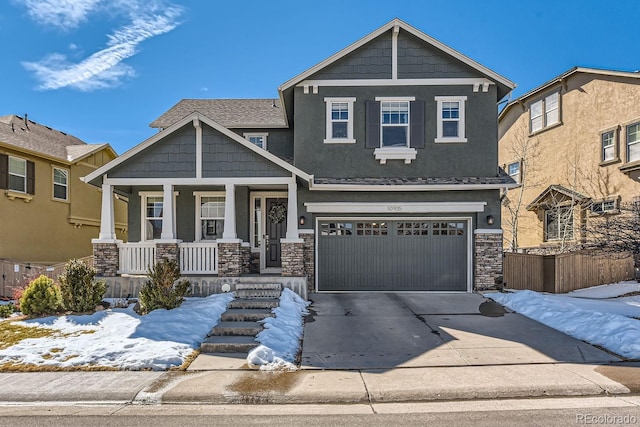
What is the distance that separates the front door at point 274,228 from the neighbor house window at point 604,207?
13.1 meters

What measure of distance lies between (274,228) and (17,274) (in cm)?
893

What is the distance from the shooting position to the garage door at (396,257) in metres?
12.3

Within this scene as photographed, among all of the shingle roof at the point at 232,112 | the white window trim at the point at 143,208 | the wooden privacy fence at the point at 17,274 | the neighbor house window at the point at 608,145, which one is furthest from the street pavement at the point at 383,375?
the neighbor house window at the point at 608,145

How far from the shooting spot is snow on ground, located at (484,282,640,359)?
7.30 metres

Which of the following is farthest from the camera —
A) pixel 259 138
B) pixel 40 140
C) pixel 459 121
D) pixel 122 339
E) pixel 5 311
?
pixel 40 140

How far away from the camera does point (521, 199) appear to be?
2008cm

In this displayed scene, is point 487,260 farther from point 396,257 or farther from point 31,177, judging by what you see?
point 31,177

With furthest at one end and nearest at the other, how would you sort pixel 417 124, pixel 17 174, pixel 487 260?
pixel 17 174 → pixel 417 124 → pixel 487 260

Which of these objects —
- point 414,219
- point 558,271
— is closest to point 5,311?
point 414,219

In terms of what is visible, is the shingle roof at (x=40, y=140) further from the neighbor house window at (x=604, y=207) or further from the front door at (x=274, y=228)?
A: the neighbor house window at (x=604, y=207)

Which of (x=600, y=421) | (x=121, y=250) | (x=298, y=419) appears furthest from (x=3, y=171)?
(x=600, y=421)

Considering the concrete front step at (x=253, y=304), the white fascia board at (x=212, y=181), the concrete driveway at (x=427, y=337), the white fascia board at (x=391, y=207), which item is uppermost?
the white fascia board at (x=212, y=181)

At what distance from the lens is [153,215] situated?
13.2m

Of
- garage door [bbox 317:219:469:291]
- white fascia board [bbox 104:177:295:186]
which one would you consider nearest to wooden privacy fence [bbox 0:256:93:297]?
white fascia board [bbox 104:177:295:186]
